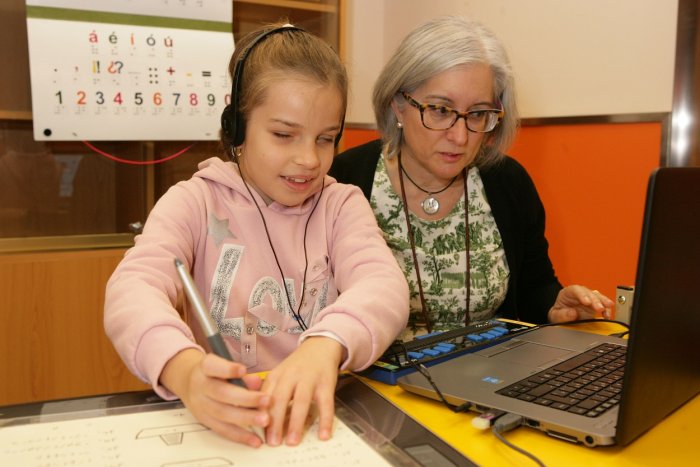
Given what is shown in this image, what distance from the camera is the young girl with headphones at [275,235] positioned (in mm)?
757

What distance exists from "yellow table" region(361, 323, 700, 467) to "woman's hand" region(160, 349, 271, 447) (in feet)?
0.56

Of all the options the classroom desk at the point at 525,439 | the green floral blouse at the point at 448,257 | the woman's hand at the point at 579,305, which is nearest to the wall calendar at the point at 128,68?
the green floral blouse at the point at 448,257

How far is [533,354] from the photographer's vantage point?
0.81 meters

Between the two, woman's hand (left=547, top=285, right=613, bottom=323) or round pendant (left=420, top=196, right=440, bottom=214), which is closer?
woman's hand (left=547, top=285, right=613, bottom=323)

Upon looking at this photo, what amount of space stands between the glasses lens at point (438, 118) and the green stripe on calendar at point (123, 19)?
117 cm

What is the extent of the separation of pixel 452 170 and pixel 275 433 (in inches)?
32.5

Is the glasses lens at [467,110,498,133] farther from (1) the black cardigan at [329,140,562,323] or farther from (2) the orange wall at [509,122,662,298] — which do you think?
(2) the orange wall at [509,122,662,298]

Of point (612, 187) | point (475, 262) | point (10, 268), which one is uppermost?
point (612, 187)

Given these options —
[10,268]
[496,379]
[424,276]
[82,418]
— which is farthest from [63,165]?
[496,379]

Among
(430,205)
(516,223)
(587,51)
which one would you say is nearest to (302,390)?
(430,205)

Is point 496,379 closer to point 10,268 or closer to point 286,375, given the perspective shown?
point 286,375

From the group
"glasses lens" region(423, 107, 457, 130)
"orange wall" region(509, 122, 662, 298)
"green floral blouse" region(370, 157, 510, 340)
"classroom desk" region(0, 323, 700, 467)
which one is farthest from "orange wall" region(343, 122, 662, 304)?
"classroom desk" region(0, 323, 700, 467)

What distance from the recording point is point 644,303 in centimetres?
52

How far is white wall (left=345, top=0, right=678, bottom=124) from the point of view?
1.60 meters
